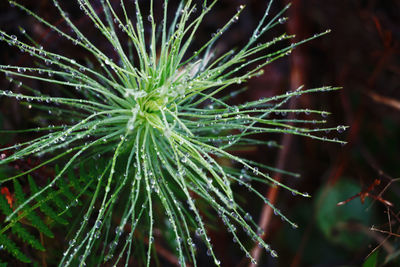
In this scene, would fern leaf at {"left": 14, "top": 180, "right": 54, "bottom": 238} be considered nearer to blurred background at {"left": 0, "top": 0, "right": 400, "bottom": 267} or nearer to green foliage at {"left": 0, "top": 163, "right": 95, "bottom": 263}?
green foliage at {"left": 0, "top": 163, "right": 95, "bottom": 263}

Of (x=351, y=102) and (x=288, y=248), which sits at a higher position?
(x=351, y=102)

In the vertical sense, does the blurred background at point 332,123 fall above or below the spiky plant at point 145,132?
below

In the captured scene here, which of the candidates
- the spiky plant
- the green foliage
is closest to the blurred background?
the spiky plant

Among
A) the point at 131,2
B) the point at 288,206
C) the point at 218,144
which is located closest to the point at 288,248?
the point at 288,206

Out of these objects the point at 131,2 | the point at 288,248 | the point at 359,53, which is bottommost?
the point at 288,248

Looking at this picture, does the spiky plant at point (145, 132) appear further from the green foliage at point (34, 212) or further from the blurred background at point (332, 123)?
the blurred background at point (332, 123)

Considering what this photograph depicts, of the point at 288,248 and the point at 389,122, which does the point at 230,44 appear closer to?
the point at 389,122

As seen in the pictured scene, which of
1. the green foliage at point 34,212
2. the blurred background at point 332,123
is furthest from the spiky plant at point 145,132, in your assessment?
the blurred background at point 332,123

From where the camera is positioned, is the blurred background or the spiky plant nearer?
the spiky plant
